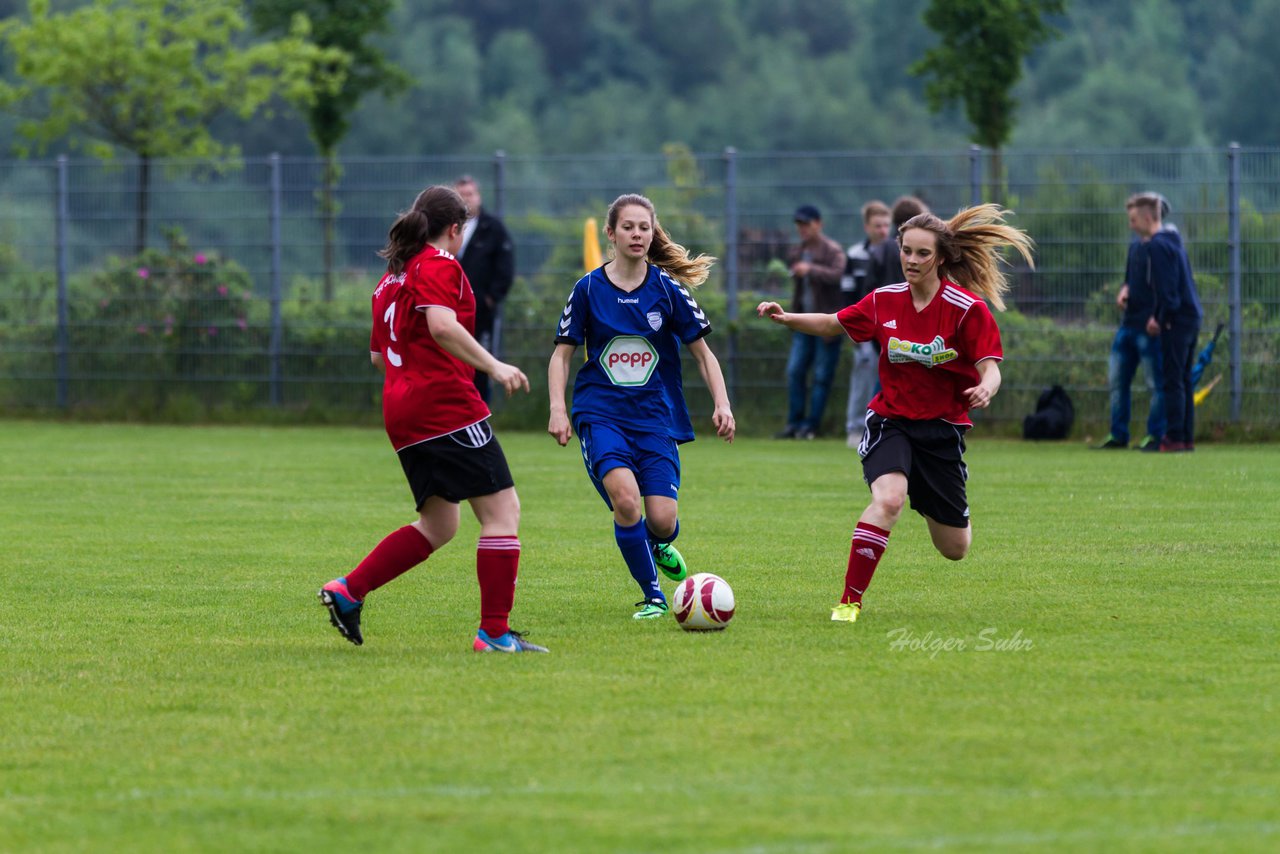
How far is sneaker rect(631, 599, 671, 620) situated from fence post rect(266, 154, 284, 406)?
12.5 m

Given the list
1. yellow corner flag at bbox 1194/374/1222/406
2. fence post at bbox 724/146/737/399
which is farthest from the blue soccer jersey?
fence post at bbox 724/146/737/399

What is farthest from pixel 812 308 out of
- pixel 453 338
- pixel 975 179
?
pixel 453 338

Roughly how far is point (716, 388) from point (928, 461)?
37.6 inches

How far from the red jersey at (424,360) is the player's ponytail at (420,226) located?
0.05m

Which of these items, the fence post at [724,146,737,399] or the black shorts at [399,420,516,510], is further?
the fence post at [724,146,737,399]

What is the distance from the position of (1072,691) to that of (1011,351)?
11591 mm

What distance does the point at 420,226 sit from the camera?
718cm

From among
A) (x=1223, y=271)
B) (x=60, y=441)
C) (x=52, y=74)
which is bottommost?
(x=60, y=441)

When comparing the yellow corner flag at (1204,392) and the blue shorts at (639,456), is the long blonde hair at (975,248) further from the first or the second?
the yellow corner flag at (1204,392)

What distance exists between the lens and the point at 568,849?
14.7 ft

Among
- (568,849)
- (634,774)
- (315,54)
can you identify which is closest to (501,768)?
(634,774)

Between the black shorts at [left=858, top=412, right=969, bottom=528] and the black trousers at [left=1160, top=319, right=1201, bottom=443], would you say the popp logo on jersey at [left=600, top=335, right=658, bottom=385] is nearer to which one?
the black shorts at [left=858, top=412, right=969, bottom=528]

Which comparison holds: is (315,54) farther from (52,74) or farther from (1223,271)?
(1223,271)

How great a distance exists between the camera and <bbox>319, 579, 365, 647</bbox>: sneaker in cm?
716
